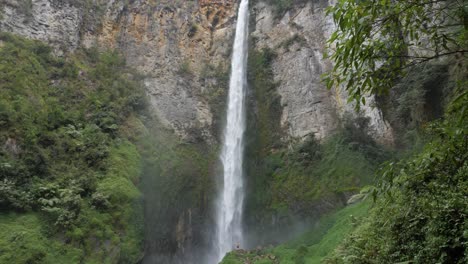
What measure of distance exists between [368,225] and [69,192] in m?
9.85

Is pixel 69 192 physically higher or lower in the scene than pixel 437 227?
higher

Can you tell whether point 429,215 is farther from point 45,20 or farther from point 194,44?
point 194,44

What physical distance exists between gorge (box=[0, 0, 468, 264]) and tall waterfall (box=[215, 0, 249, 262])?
0.25 feet

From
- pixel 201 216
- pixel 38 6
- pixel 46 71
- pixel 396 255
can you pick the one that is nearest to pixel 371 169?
pixel 201 216

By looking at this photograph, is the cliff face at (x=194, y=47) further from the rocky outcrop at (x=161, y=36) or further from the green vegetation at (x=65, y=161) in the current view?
the green vegetation at (x=65, y=161)

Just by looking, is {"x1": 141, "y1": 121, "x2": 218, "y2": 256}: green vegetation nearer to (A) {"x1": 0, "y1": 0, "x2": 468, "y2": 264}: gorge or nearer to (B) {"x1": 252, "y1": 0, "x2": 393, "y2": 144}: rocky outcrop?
(A) {"x1": 0, "y1": 0, "x2": 468, "y2": 264}: gorge

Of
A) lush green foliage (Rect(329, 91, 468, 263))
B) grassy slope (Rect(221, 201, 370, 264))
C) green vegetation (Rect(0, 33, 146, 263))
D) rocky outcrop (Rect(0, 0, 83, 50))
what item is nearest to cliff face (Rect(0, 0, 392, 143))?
rocky outcrop (Rect(0, 0, 83, 50))

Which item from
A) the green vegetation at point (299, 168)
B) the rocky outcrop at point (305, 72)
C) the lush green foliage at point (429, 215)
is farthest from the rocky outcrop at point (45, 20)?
the lush green foliage at point (429, 215)

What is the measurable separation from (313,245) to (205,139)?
1004cm

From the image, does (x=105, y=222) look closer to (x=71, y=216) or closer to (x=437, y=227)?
(x=71, y=216)

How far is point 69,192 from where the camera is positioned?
11883 millimetres

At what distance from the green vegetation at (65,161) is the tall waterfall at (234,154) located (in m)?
4.76

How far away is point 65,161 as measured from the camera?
13547 mm

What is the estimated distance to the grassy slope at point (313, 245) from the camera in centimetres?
1050
